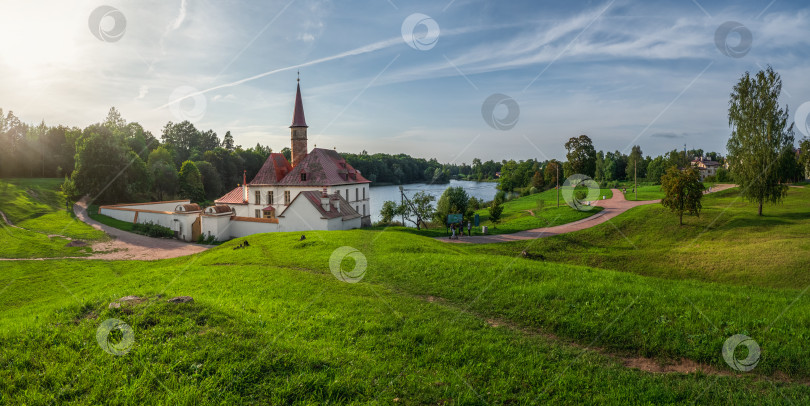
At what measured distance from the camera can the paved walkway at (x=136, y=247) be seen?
2639 cm

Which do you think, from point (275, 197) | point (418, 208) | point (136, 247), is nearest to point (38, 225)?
point (136, 247)

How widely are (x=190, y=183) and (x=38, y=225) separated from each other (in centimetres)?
3269

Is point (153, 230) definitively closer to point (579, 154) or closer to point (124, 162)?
point (124, 162)

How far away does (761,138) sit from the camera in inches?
1158

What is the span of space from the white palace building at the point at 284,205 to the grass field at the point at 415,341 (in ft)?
59.3

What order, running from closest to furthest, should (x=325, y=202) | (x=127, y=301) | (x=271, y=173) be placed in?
(x=127, y=301), (x=325, y=202), (x=271, y=173)

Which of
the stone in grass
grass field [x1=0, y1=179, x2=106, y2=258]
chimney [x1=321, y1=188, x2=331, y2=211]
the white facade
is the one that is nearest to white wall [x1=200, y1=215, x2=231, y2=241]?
grass field [x1=0, y1=179, x2=106, y2=258]

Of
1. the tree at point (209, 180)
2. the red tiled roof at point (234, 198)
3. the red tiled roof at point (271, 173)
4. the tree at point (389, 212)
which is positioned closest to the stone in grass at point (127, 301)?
the tree at point (389, 212)

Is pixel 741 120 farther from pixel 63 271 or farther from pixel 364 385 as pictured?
pixel 63 271

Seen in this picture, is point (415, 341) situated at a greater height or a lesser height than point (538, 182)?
lesser

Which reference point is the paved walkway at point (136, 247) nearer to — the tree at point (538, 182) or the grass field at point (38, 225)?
the grass field at point (38, 225)

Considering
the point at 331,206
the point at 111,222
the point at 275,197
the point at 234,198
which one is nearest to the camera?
the point at 331,206

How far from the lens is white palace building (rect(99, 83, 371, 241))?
106 ft

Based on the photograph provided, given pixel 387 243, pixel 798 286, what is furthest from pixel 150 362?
pixel 798 286
